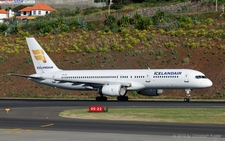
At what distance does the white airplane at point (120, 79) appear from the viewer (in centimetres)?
5406

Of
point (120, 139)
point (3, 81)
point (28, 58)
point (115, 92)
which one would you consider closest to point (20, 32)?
point (28, 58)

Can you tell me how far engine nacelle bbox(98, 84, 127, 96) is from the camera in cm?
5556

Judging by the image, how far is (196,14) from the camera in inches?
3627

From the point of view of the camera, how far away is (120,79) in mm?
57562

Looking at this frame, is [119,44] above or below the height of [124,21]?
below

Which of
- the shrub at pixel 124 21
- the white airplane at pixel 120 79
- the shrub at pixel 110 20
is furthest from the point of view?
the shrub at pixel 110 20

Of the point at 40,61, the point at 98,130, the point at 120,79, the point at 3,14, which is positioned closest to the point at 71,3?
the point at 3,14

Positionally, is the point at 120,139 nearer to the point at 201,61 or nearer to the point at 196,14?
the point at 201,61

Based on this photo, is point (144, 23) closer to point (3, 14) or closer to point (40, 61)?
point (40, 61)

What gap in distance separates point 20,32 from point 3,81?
840 inches

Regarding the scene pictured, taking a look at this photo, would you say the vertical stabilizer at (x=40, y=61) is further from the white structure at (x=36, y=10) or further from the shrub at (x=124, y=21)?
the white structure at (x=36, y=10)

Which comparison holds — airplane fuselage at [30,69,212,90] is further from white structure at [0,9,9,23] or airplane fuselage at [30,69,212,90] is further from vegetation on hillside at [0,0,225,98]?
white structure at [0,9,9,23]

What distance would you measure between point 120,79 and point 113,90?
7.60 ft

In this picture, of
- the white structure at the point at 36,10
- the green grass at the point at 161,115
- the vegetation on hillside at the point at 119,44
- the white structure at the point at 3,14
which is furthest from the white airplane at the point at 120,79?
the white structure at the point at 3,14
